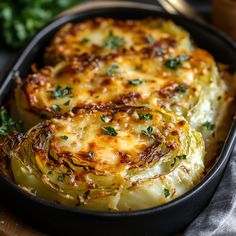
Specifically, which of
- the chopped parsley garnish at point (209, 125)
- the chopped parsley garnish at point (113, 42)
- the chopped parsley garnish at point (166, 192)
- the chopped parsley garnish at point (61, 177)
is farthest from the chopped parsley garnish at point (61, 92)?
the chopped parsley garnish at point (166, 192)

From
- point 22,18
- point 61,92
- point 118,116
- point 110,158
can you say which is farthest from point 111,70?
point 22,18

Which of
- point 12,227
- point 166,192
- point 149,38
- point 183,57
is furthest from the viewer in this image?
point 149,38

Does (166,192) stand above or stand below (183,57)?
below

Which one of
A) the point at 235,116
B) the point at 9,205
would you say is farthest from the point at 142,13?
the point at 9,205

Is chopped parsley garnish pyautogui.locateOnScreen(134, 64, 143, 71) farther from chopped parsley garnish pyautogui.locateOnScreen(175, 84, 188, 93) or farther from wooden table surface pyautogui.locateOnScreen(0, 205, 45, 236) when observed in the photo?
wooden table surface pyautogui.locateOnScreen(0, 205, 45, 236)

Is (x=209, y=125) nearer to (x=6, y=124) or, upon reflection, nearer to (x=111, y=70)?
(x=111, y=70)

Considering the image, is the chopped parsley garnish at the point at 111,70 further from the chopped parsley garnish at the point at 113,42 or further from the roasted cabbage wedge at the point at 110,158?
the roasted cabbage wedge at the point at 110,158

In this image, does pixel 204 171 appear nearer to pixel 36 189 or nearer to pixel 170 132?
pixel 170 132
